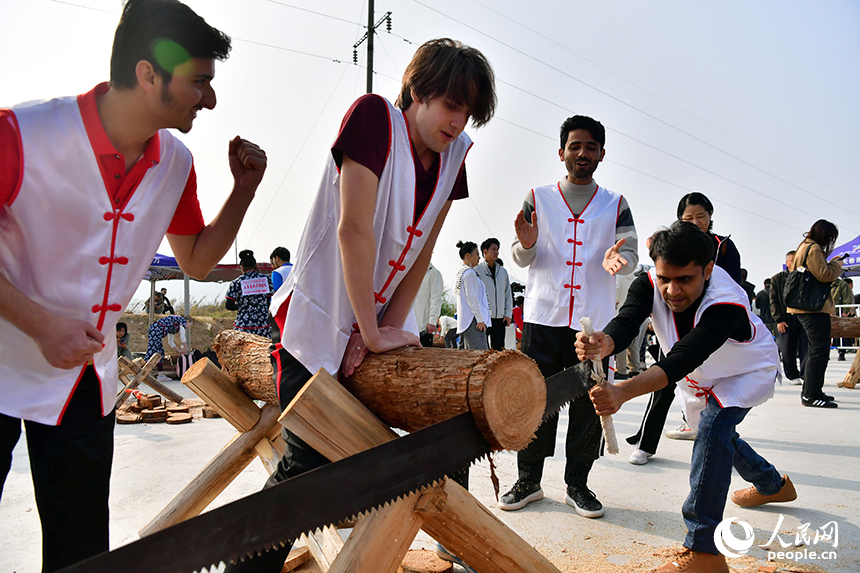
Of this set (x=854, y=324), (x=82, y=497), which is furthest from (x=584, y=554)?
(x=854, y=324)

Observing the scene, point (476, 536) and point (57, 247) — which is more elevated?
point (57, 247)

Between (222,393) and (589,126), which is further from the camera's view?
(589,126)

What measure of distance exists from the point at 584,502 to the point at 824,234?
540cm

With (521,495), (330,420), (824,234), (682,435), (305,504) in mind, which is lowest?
(521,495)

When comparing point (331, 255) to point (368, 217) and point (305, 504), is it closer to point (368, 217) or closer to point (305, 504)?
point (368, 217)

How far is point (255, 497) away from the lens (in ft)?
4.64

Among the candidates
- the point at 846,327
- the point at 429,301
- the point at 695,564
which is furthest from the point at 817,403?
the point at 695,564

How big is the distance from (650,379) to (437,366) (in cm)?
106

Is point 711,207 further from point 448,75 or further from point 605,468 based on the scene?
point 448,75

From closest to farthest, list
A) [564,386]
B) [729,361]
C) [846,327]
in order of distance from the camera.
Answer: [564,386] → [729,361] → [846,327]

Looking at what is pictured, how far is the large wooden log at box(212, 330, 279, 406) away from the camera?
2.91 metres

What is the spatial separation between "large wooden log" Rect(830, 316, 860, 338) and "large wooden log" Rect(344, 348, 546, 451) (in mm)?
8910

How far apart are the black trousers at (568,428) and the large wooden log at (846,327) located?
7.29 m

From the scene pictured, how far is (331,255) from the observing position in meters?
1.88
